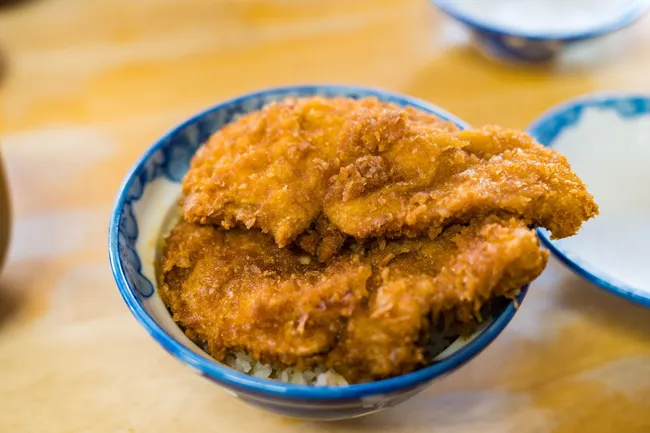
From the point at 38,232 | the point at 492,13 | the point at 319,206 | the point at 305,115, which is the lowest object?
the point at 38,232

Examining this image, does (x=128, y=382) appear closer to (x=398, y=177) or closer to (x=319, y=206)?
(x=319, y=206)

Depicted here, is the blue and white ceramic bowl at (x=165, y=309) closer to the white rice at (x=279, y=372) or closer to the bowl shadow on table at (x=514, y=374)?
the white rice at (x=279, y=372)

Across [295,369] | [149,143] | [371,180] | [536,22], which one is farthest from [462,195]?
[536,22]

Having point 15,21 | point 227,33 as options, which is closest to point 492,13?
point 227,33

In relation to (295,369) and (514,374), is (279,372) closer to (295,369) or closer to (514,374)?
(295,369)

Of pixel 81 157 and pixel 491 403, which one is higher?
pixel 81 157

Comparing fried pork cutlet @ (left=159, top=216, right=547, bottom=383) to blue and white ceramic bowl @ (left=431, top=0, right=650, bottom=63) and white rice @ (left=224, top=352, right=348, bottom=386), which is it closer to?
white rice @ (left=224, top=352, right=348, bottom=386)
